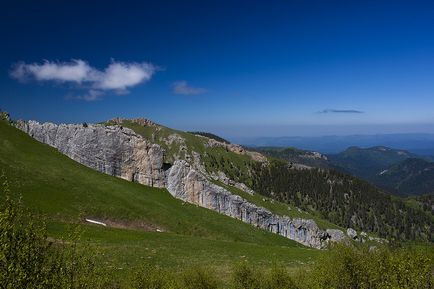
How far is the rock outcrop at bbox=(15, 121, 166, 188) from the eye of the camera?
9569 cm

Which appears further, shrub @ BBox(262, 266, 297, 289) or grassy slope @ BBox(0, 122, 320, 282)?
grassy slope @ BBox(0, 122, 320, 282)

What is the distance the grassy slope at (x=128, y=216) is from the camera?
5375 cm

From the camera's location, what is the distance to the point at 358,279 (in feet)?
127

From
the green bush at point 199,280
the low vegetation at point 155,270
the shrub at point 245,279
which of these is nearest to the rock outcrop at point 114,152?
the low vegetation at point 155,270

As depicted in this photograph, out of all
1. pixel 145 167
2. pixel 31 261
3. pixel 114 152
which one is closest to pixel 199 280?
pixel 31 261

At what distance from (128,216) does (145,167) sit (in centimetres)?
2564

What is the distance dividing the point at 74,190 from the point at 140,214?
13411 mm

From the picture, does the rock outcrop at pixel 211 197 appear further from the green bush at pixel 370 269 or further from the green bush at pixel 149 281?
the green bush at pixel 149 281

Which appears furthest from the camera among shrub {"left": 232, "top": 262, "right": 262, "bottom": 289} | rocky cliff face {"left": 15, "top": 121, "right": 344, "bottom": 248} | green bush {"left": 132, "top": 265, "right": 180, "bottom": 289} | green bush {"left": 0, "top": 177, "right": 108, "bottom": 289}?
rocky cliff face {"left": 15, "top": 121, "right": 344, "bottom": 248}

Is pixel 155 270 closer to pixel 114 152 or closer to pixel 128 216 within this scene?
pixel 128 216

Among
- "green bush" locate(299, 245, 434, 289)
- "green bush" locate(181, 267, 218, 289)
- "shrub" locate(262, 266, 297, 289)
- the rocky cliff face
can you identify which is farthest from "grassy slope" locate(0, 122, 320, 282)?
"green bush" locate(299, 245, 434, 289)

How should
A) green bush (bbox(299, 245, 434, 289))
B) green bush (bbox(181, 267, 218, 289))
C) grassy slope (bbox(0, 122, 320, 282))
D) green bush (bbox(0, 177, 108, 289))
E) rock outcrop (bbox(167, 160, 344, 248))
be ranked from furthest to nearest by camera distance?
rock outcrop (bbox(167, 160, 344, 248))
grassy slope (bbox(0, 122, 320, 282))
green bush (bbox(181, 267, 218, 289))
green bush (bbox(299, 245, 434, 289))
green bush (bbox(0, 177, 108, 289))

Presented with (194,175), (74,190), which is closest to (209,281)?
(74,190)

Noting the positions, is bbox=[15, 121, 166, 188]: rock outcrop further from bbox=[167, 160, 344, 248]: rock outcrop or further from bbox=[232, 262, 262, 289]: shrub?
bbox=[232, 262, 262, 289]: shrub
